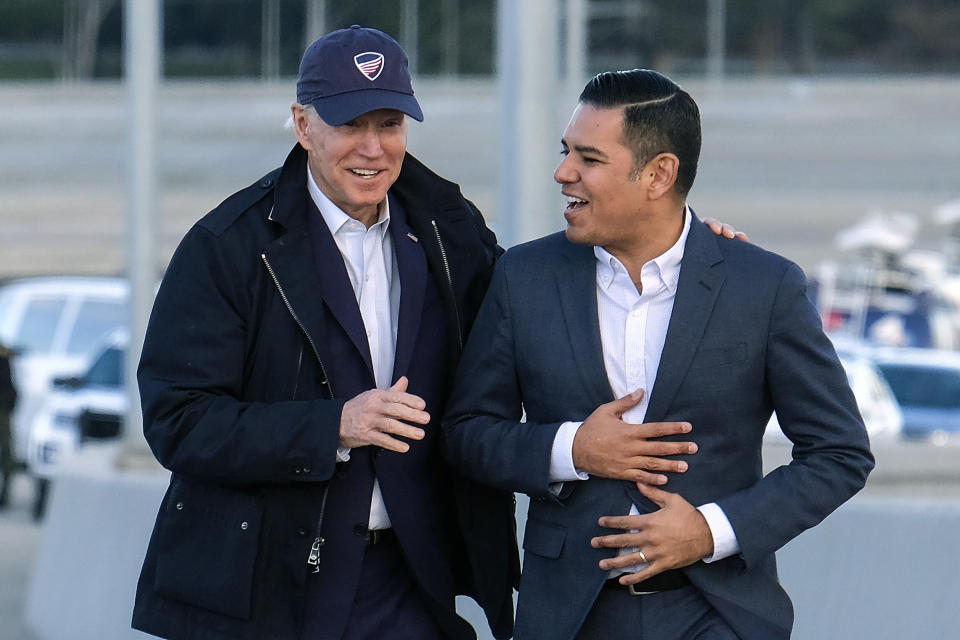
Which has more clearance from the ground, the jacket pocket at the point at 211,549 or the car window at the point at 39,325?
the jacket pocket at the point at 211,549

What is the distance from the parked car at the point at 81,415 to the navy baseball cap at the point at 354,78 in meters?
11.6

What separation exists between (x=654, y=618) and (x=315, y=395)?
67cm

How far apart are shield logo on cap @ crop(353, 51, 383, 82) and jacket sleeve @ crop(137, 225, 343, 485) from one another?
36 centimetres

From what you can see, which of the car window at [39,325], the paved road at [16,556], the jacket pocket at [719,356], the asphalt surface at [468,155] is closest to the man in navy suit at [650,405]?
the jacket pocket at [719,356]

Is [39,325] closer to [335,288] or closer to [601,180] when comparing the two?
[335,288]

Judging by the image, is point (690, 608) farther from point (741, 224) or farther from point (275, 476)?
point (741, 224)

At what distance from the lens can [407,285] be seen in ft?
8.59

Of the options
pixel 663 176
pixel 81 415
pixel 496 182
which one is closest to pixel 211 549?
pixel 663 176

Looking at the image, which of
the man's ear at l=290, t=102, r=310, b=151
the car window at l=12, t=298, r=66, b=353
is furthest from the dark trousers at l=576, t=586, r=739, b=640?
the car window at l=12, t=298, r=66, b=353

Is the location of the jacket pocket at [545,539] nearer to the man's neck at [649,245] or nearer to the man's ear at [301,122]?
the man's neck at [649,245]

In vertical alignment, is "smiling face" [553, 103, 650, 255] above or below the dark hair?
below

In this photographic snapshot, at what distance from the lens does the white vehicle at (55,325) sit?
16.7 meters

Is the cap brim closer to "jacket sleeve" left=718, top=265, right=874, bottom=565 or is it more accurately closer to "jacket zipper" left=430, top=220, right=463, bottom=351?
"jacket zipper" left=430, top=220, right=463, bottom=351

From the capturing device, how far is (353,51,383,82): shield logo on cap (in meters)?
2.48
